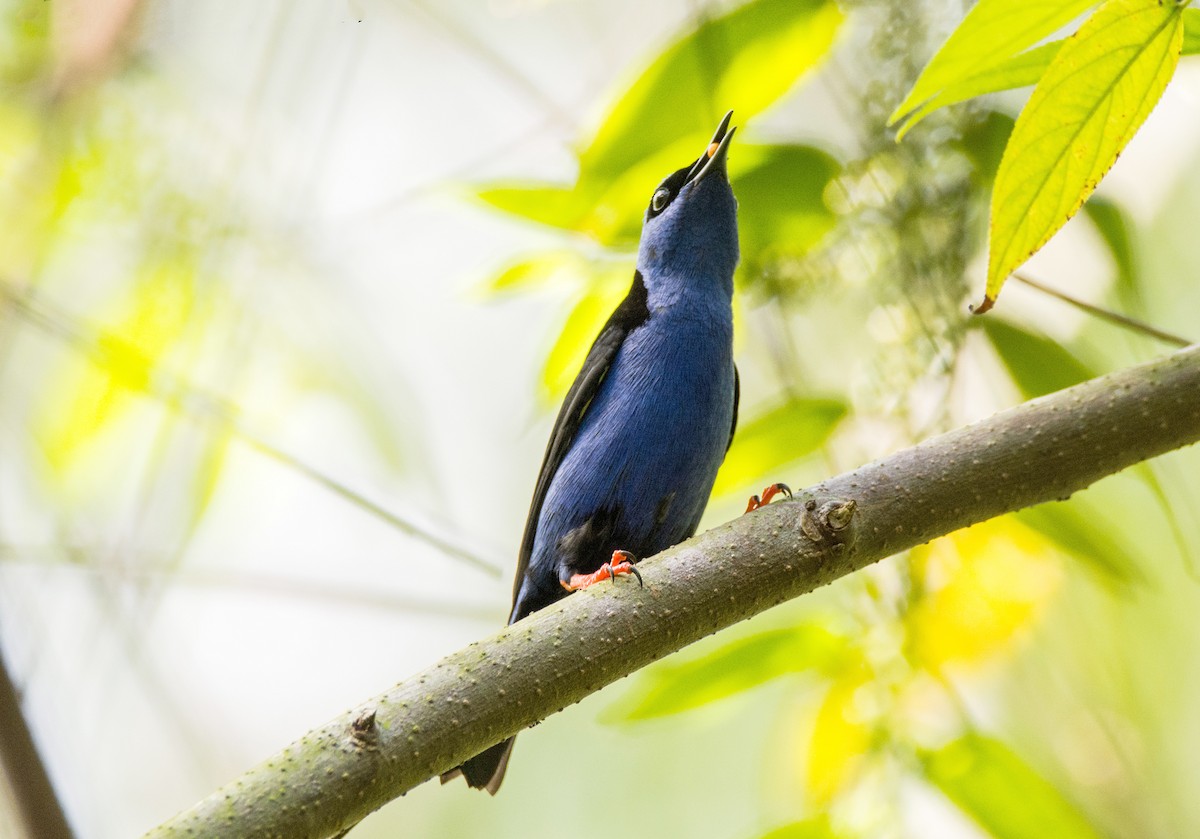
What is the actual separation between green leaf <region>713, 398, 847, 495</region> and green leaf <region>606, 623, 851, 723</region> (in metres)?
0.48

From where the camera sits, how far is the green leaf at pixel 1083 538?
2818 millimetres

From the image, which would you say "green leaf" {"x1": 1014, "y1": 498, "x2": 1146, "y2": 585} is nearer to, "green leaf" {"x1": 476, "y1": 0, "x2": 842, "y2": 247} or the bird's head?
"green leaf" {"x1": 476, "y1": 0, "x2": 842, "y2": 247}

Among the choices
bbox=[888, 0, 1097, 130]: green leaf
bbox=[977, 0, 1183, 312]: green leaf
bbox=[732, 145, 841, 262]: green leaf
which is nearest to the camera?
bbox=[977, 0, 1183, 312]: green leaf

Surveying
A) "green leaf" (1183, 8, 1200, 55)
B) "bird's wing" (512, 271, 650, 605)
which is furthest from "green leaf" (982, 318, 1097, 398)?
"bird's wing" (512, 271, 650, 605)

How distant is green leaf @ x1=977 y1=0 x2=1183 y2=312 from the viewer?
1.69 metres

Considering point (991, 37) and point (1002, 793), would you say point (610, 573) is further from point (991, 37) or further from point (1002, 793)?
point (991, 37)

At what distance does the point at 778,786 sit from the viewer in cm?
309

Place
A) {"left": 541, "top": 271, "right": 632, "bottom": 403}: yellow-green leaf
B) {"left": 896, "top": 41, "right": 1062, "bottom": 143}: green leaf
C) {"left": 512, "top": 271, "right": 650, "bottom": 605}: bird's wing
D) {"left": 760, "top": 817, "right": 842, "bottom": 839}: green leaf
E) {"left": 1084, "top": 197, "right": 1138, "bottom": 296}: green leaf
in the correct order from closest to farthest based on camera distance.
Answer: {"left": 896, "top": 41, "right": 1062, "bottom": 143}: green leaf, {"left": 760, "top": 817, "right": 842, "bottom": 839}: green leaf, {"left": 1084, "top": 197, "right": 1138, "bottom": 296}: green leaf, {"left": 541, "top": 271, "right": 632, "bottom": 403}: yellow-green leaf, {"left": 512, "top": 271, "right": 650, "bottom": 605}: bird's wing

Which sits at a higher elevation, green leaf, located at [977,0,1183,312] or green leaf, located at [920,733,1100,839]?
green leaf, located at [977,0,1183,312]

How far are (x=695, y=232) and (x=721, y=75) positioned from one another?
1.33 meters

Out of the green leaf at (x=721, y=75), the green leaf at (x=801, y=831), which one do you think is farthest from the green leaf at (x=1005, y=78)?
the green leaf at (x=801, y=831)

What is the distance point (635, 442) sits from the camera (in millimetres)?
3535

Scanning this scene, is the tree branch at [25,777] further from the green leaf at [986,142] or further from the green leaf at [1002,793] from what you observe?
the green leaf at [986,142]

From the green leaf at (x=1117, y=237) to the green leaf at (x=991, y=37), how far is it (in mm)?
1107
